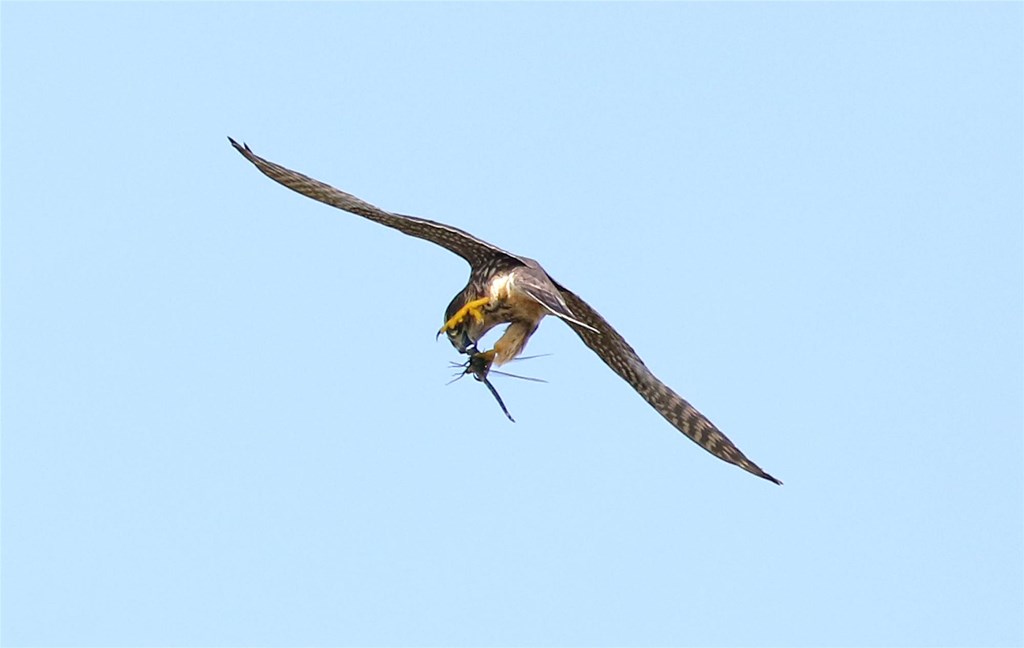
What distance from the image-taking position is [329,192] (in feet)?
55.7

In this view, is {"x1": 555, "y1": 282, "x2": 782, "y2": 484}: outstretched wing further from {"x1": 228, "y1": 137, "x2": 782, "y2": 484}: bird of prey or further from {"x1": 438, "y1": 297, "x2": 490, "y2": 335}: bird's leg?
{"x1": 438, "y1": 297, "x2": 490, "y2": 335}: bird's leg

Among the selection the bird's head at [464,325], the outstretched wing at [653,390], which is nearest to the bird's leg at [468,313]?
the bird's head at [464,325]

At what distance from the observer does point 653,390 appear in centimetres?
1775

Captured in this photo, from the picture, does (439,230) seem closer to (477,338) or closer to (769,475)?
(477,338)

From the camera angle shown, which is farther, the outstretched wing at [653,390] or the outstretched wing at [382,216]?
the outstretched wing at [653,390]

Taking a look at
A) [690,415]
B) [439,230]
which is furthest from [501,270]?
[690,415]

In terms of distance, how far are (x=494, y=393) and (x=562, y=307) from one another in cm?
99

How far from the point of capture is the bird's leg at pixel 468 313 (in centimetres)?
1702

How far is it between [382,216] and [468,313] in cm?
108

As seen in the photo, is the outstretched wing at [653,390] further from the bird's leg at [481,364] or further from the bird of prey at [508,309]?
the bird's leg at [481,364]

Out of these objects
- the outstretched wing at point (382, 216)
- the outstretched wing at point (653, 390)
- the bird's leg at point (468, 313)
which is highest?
the outstretched wing at point (382, 216)

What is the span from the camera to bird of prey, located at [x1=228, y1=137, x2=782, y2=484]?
655 inches

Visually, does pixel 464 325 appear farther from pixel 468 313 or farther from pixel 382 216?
pixel 382 216

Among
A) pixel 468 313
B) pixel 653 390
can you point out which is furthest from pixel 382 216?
pixel 653 390
